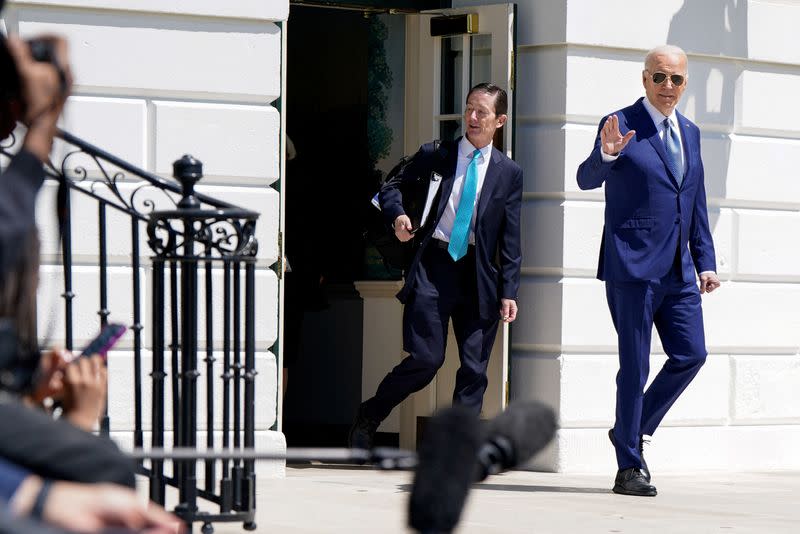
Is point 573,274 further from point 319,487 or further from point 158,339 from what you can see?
point 158,339

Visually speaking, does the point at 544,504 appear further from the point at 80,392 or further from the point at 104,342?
the point at 80,392

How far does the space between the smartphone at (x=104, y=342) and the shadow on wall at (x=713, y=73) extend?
6.32m

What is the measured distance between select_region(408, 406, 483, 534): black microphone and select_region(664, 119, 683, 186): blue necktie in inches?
217

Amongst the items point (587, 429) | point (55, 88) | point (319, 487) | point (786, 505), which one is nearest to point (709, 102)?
point (587, 429)

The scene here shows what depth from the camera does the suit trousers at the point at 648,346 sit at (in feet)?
25.0

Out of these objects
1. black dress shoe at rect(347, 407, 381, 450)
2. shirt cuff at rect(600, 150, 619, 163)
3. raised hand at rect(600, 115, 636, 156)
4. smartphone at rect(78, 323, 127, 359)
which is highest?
raised hand at rect(600, 115, 636, 156)

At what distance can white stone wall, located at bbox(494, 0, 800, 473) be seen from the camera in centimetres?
867

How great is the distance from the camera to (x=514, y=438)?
2.45 m

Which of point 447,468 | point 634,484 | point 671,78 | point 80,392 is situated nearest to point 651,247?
point 671,78

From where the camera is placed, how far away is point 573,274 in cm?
870

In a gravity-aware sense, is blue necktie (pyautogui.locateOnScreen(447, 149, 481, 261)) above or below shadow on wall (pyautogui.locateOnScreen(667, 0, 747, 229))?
below

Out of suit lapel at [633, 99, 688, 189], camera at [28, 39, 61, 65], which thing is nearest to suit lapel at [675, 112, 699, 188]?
suit lapel at [633, 99, 688, 189]

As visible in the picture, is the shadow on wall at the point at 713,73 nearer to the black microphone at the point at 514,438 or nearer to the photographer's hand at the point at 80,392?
the photographer's hand at the point at 80,392

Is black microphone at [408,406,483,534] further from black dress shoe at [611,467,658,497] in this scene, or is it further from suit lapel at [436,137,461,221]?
suit lapel at [436,137,461,221]
